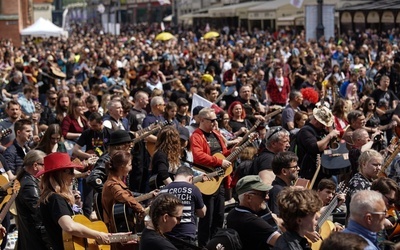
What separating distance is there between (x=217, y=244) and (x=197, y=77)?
632 inches

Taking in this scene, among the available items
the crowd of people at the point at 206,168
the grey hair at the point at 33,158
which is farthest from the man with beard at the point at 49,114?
the grey hair at the point at 33,158

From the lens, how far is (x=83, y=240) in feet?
25.5

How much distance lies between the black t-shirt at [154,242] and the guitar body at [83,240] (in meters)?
0.96

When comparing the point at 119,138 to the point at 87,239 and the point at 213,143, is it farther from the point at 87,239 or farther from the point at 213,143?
the point at 87,239

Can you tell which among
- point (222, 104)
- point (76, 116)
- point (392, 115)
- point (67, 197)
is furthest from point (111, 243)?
point (222, 104)

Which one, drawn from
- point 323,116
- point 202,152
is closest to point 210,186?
point 202,152

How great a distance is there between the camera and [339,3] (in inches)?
1833

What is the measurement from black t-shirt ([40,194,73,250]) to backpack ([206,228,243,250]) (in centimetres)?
124

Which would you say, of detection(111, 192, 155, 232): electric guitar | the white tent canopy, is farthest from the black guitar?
the white tent canopy

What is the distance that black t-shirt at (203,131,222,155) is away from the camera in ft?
36.5

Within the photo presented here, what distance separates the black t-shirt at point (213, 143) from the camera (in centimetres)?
1113

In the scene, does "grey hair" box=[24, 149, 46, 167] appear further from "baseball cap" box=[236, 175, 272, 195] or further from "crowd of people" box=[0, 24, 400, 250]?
"baseball cap" box=[236, 175, 272, 195]

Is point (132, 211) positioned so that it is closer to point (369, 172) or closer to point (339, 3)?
point (369, 172)

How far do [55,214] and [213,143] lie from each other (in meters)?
3.91
